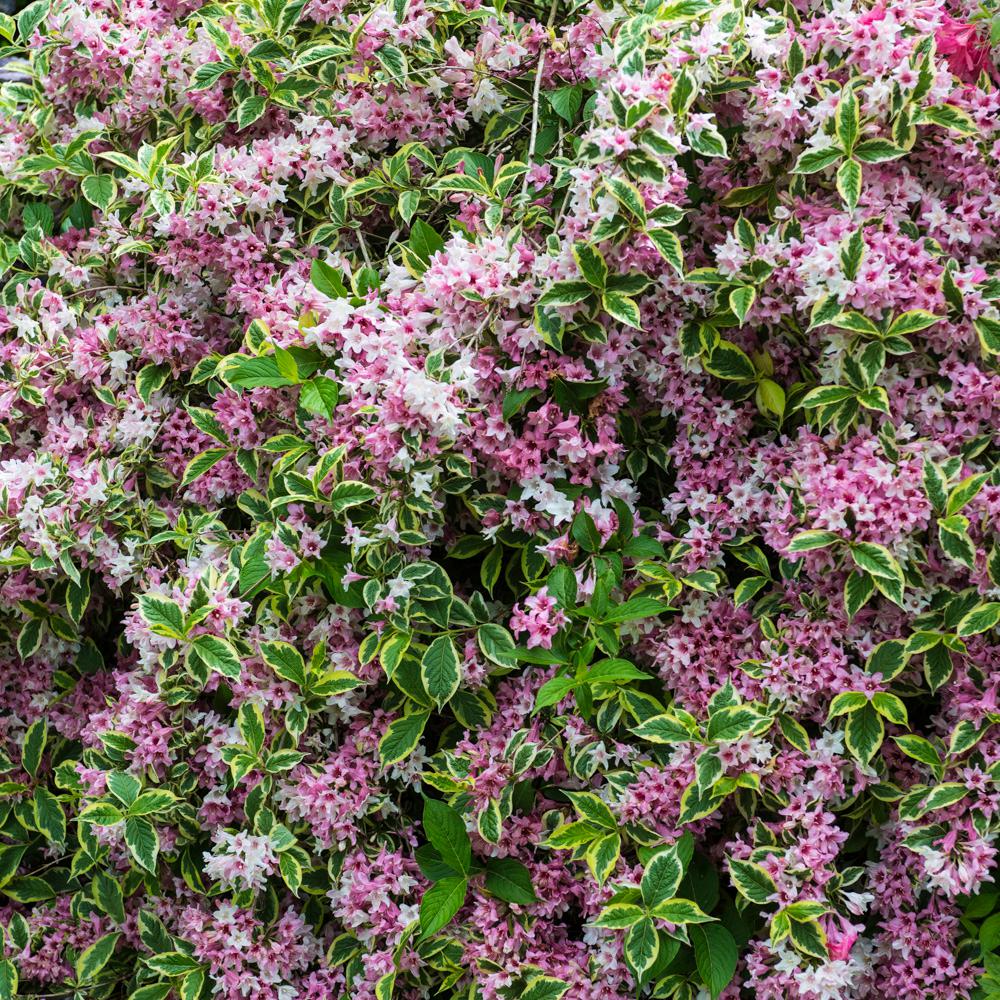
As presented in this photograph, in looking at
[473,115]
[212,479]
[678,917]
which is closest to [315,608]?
[212,479]

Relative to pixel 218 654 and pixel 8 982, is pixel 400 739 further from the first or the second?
pixel 8 982

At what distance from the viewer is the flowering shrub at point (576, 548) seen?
185 cm

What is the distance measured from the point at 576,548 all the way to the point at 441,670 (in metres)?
0.32

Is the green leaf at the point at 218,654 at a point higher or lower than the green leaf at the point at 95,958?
higher

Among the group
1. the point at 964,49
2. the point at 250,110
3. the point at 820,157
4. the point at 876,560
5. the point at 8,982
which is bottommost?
the point at 8,982

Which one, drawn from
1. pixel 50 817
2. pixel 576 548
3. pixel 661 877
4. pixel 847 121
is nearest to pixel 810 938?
pixel 661 877

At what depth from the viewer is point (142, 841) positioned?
2039 mm

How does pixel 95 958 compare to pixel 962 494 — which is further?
pixel 95 958

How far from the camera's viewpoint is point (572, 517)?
1.98 meters

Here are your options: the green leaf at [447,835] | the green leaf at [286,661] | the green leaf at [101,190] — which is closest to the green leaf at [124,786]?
the green leaf at [286,661]

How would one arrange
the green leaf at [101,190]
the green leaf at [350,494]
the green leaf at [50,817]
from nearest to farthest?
the green leaf at [350,494]
the green leaf at [50,817]
the green leaf at [101,190]

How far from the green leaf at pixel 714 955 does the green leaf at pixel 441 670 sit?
58 cm

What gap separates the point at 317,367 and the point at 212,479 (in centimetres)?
38

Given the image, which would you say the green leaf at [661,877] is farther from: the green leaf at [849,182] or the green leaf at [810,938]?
the green leaf at [849,182]
